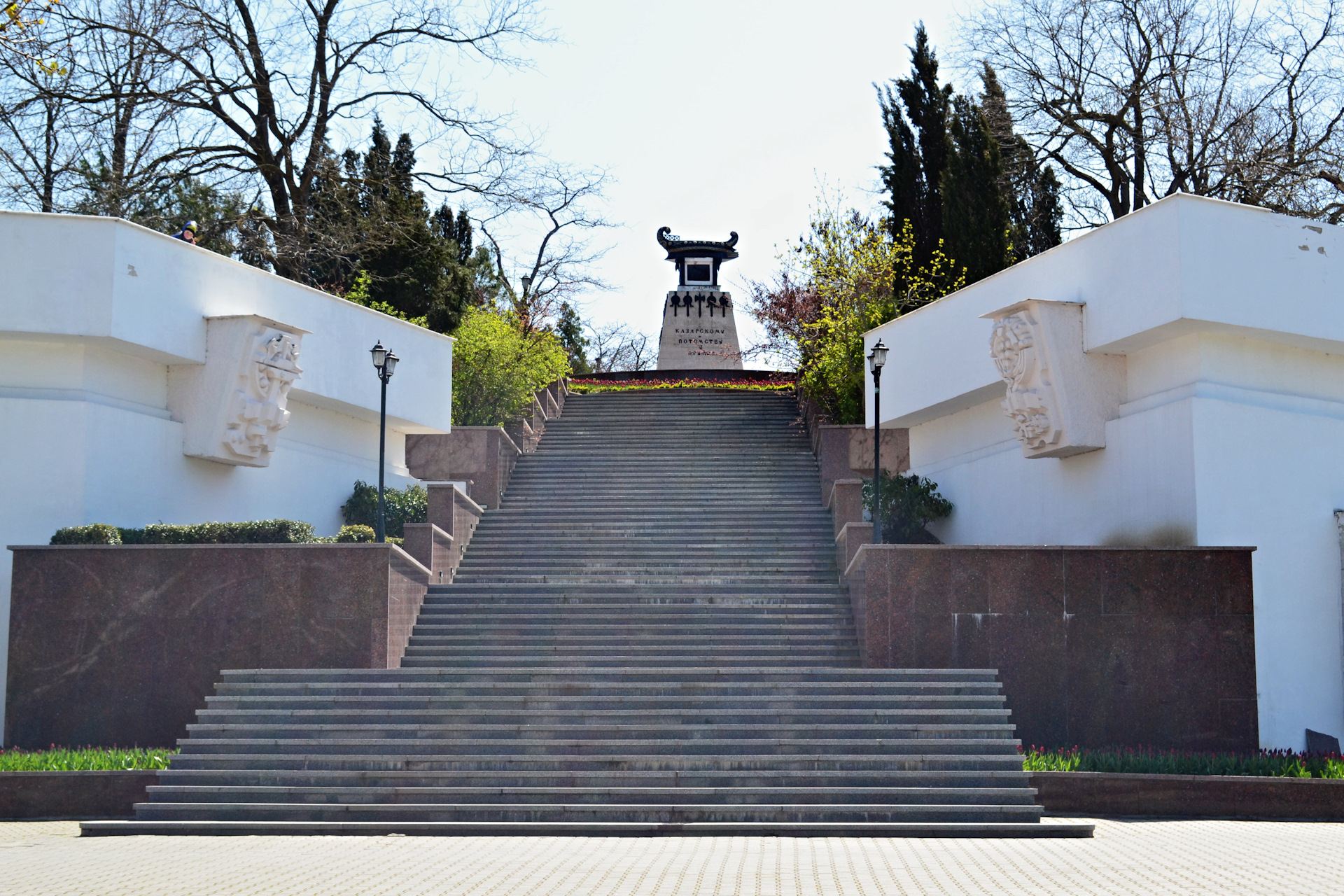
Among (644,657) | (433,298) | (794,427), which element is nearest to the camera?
(644,657)

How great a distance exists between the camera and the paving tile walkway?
8.84 m

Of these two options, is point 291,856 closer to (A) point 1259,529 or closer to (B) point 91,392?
(B) point 91,392

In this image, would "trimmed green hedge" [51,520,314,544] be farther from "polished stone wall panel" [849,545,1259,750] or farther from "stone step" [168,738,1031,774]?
"polished stone wall panel" [849,545,1259,750]

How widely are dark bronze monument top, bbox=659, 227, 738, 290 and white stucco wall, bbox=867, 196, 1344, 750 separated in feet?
82.7

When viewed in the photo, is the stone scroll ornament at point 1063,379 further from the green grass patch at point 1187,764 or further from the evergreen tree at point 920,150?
the evergreen tree at point 920,150

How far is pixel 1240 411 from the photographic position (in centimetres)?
1658

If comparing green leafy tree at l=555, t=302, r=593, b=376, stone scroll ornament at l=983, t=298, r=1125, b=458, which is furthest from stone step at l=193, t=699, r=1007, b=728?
green leafy tree at l=555, t=302, r=593, b=376

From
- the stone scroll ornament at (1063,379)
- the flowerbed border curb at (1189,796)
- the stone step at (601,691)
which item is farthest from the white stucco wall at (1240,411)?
the stone step at (601,691)

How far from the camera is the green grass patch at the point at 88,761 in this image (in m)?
13.4

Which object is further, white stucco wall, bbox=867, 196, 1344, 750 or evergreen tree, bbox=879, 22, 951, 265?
evergreen tree, bbox=879, 22, 951, 265

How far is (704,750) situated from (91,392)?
9.33m

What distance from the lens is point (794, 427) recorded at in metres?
27.6

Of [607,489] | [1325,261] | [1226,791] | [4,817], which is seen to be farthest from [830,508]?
[4,817]

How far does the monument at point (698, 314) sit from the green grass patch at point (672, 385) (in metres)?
3.95
